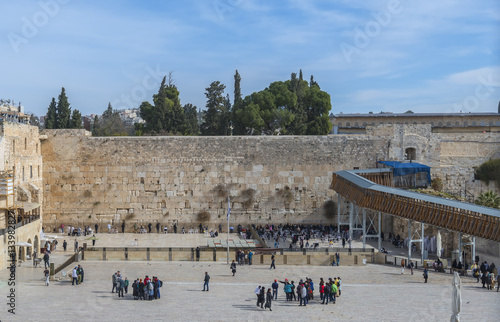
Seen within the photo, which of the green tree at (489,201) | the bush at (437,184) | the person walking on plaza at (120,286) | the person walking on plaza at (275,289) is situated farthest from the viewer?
the bush at (437,184)

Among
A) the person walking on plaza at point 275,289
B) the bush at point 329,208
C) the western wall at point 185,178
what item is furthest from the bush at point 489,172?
the person walking on plaza at point 275,289

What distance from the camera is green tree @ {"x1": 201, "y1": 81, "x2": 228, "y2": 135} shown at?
5334cm

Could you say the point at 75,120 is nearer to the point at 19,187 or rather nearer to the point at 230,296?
the point at 19,187

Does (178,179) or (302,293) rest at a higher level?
(178,179)

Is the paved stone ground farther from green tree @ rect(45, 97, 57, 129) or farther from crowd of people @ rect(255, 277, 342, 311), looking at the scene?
green tree @ rect(45, 97, 57, 129)

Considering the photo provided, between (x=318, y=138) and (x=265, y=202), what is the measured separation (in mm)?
5448

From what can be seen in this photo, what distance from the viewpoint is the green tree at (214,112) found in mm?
53344

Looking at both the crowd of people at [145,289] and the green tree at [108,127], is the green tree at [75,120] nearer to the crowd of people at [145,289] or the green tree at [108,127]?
the green tree at [108,127]

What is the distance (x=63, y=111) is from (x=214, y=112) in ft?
41.7

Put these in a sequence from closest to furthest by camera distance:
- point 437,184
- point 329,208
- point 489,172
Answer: point 329,208
point 437,184
point 489,172

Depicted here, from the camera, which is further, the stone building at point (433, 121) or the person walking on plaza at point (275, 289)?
the stone building at point (433, 121)

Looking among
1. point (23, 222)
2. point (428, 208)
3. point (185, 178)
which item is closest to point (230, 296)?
point (428, 208)

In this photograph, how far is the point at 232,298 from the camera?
21125mm

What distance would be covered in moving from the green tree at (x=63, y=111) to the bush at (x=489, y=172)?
1219 inches
